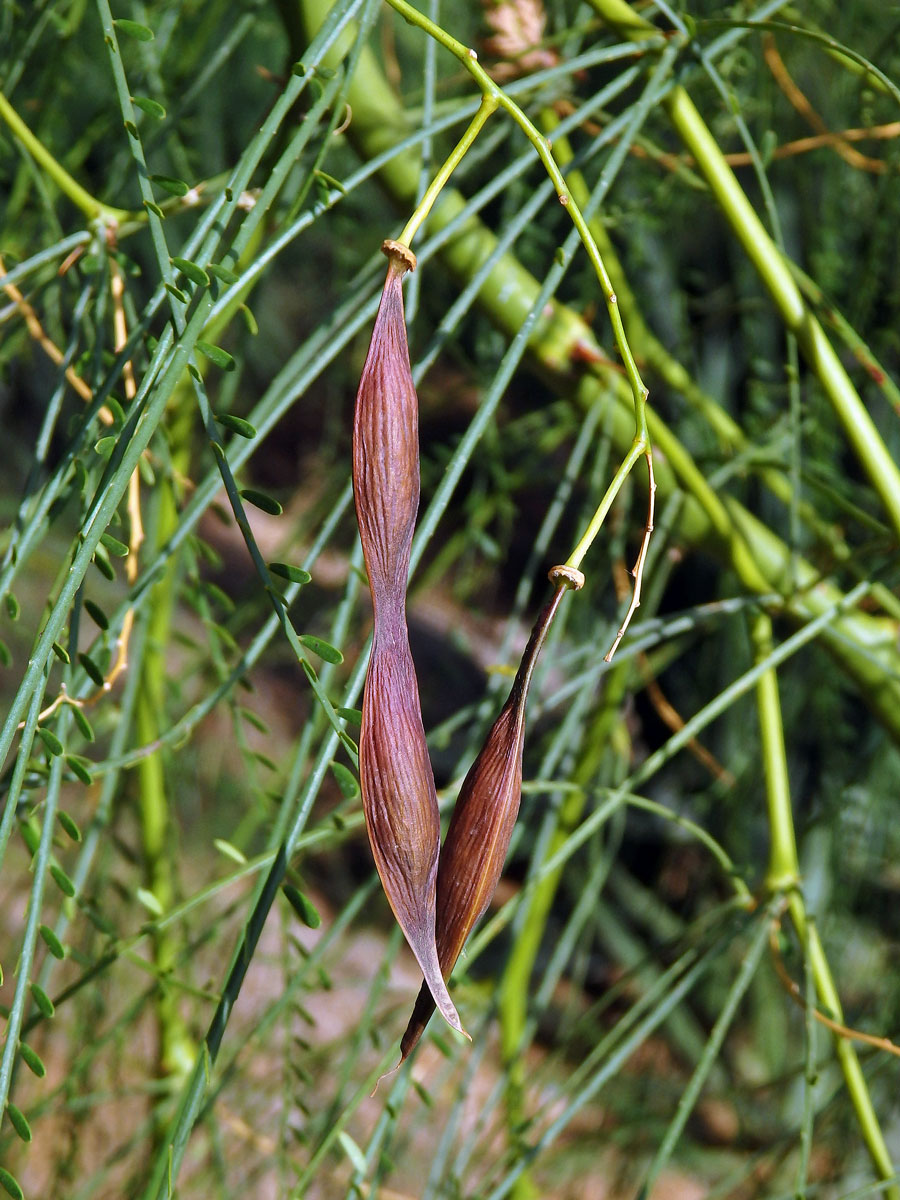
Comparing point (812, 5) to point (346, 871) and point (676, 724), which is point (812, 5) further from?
point (346, 871)

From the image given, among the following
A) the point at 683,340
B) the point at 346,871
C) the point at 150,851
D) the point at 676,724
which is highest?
the point at 683,340

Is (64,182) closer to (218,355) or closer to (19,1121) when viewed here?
(218,355)

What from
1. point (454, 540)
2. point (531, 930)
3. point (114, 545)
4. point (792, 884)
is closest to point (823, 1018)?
point (792, 884)

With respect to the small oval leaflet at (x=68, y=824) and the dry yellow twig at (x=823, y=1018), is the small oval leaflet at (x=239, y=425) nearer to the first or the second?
the small oval leaflet at (x=68, y=824)

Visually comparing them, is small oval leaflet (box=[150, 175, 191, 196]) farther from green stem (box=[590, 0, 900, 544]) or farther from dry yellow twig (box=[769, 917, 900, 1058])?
dry yellow twig (box=[769, 917, 900, 1058])

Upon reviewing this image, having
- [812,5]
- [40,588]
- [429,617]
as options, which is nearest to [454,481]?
[812,5]

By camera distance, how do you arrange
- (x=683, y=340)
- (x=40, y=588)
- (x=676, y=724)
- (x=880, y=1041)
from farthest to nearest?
(x=40, y=588) < (x=683, y=340) < (x=676, y=724) < (x=880, y=1041)
